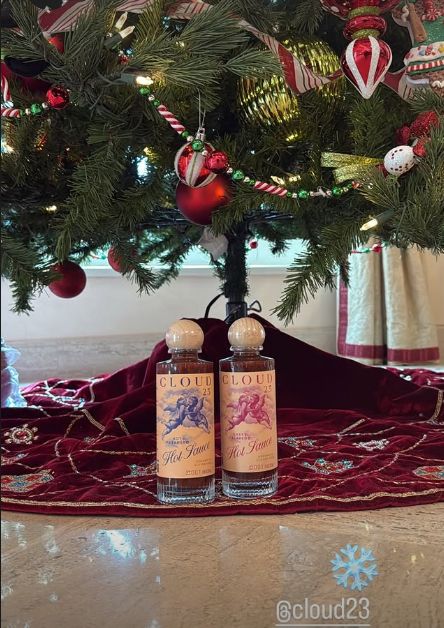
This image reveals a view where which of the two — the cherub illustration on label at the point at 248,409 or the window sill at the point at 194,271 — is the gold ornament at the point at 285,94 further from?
the window sill at the point at 194,271

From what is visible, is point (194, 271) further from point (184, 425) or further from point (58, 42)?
point (184, 425)

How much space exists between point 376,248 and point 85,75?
587 millimetres

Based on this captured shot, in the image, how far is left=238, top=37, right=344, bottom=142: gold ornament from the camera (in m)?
0.83

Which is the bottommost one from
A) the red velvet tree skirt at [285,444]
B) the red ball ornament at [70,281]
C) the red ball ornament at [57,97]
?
the red velvet tree skirt at [285,444]

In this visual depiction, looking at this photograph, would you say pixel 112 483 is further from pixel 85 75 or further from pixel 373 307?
pixel 373 307

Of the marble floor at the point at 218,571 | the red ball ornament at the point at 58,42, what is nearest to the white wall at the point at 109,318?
the red ball ornament at the point at 58,42

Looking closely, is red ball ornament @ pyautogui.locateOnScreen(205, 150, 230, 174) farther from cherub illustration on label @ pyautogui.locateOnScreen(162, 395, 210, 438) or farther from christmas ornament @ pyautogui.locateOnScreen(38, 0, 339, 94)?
cherub illustration on label @ pyautogui.locateOnScreen(162, 395, 210, 438)

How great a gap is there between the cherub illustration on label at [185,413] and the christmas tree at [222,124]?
16 cm

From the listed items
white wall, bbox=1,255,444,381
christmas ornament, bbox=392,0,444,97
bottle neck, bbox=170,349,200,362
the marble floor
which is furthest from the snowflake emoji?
white wall, bbox=1,255,444,381

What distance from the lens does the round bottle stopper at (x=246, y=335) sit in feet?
2.09

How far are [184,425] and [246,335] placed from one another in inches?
4.5

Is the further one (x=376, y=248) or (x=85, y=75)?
(x=376, y=248)

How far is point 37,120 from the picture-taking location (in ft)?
2.71

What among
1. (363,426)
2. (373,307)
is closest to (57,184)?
(363,426)
